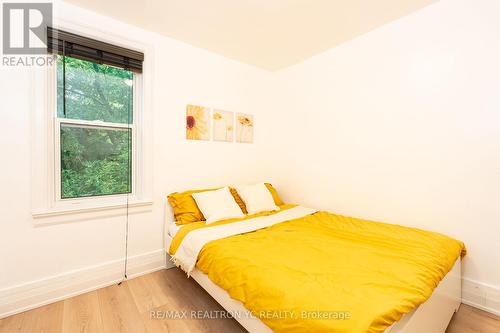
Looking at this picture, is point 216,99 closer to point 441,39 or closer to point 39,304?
point 441,39

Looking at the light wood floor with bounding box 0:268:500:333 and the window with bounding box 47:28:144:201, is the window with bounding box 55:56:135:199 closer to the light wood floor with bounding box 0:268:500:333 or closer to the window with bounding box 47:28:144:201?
the window with bounding box 47:28:144:201

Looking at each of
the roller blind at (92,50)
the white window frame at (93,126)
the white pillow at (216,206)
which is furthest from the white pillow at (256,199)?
the roller blind at (92,50)

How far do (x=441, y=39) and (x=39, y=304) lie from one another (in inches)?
154

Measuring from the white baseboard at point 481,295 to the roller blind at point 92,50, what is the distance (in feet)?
11.3

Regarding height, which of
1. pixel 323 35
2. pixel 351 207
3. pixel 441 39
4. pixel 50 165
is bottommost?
pixel 351 207

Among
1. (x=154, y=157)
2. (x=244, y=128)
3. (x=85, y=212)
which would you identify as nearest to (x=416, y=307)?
(x=154, y=157)

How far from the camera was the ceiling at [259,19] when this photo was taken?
1979mm

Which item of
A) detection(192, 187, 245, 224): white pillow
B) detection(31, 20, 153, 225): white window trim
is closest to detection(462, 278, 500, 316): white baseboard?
detection(192, 187, 245, 224): white pillow

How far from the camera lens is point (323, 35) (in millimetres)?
2459

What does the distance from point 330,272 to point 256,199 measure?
4.80ft

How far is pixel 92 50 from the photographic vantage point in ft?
6.64

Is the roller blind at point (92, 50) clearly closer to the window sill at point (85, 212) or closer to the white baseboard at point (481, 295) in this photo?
the window sill at point (85, 212)

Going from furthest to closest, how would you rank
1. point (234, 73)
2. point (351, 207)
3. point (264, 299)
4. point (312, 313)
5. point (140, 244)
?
point (234, 73), point (351, 207), point (140, 244), point (264, 299), point (312, 313)

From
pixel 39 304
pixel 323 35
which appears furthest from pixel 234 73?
pixel 39 304
